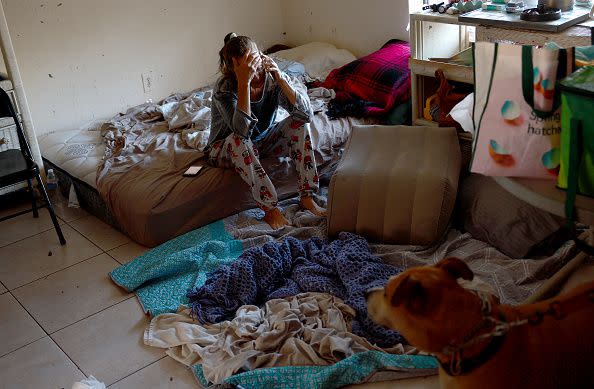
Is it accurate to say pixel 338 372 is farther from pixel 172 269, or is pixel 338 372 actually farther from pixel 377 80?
pixel 377 80

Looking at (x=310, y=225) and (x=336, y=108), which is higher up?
(x=336, y=108)

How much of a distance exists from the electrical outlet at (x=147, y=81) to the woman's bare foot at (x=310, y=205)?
1750 millimetres

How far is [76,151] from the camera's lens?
12.1 ft

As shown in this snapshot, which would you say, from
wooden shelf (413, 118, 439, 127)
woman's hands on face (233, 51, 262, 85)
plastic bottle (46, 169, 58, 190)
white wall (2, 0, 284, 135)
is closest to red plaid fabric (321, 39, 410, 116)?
wooden shelf (413, 118, 439, 127)

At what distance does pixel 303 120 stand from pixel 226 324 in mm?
1114

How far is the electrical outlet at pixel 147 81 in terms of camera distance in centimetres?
440

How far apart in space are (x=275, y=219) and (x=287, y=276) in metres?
0.48

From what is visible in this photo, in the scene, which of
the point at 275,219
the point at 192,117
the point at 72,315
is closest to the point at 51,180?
the point at 192,117

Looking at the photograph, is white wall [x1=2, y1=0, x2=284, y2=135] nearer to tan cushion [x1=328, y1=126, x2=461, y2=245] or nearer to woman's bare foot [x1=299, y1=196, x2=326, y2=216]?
woman's bare foot [x1=299, y1=196, x2=326, y2=216]

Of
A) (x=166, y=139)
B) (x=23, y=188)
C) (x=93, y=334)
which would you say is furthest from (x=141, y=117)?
(x=93, y=334)

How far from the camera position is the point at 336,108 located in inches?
146

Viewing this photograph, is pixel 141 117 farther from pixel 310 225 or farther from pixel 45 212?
pixel 310 225

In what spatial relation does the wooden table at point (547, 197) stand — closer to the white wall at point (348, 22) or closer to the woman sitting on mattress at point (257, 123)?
the woman sitting on mattress at point (257, 123)

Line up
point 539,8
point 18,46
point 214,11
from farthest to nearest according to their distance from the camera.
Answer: point 214,11
point 18,46
point 539,8
